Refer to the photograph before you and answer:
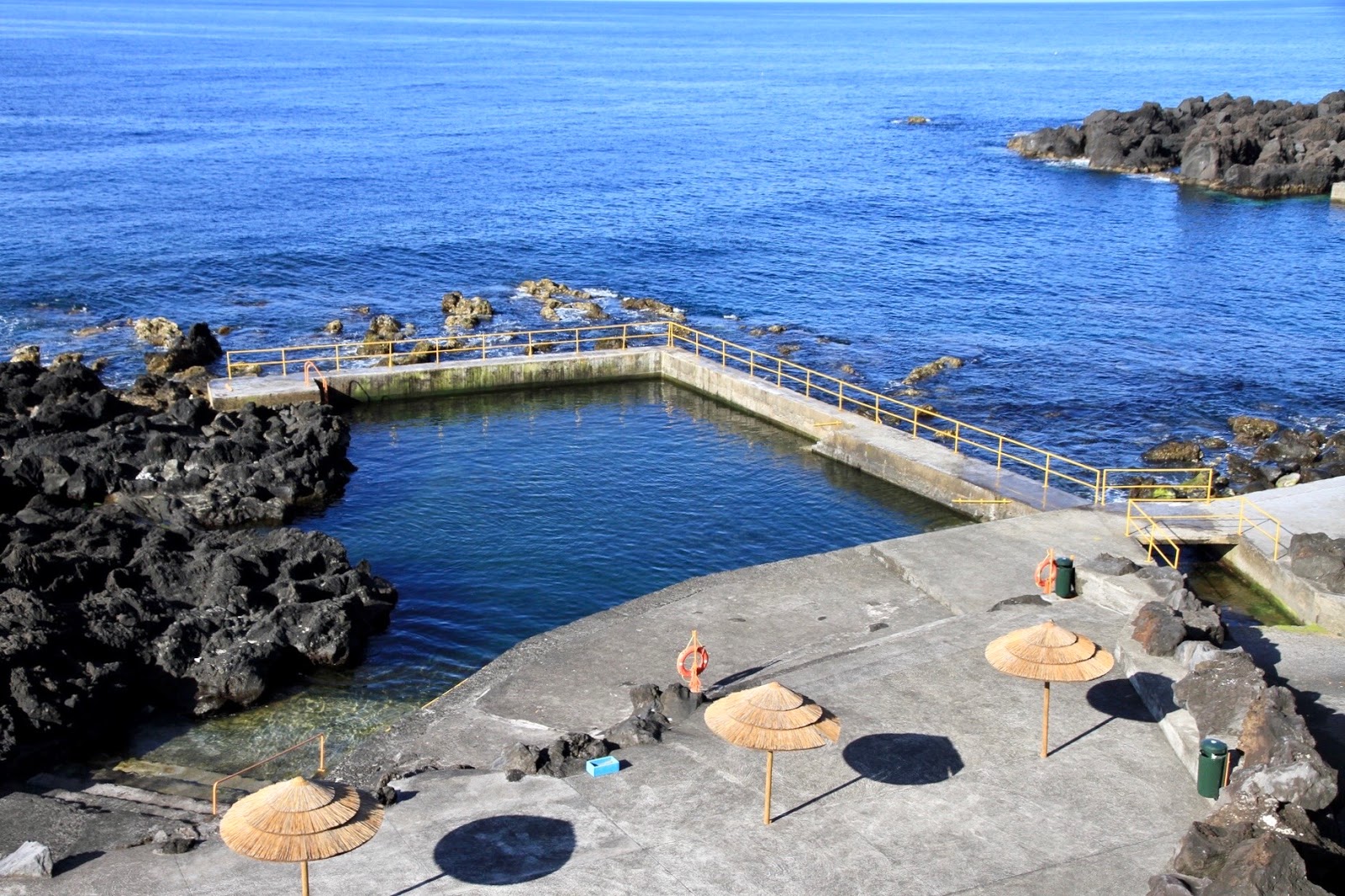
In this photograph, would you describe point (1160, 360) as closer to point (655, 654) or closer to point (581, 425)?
point (581, 425)

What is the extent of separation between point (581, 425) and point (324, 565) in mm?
14819

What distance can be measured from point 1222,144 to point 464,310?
70.1 meters

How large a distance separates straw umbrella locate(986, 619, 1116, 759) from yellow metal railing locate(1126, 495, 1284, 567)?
11.0 metres

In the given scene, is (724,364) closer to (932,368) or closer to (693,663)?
(932,368)

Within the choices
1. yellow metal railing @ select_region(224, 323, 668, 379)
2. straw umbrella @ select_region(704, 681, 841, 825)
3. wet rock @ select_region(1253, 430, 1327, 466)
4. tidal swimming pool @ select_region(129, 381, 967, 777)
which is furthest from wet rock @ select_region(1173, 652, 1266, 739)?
yellow metal railing @ select_region(224, 323, 668, 379)

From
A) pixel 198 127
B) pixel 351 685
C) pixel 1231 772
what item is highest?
pixel 198 127

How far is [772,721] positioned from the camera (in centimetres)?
1773

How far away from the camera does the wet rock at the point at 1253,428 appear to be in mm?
45562

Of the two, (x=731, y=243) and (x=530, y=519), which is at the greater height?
(x=731, y=243)

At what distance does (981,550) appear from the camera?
30.2 metres

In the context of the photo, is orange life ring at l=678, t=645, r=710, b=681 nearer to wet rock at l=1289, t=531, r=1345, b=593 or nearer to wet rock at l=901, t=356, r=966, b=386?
wet rock at l=1289, t=531, r=1345, b=593

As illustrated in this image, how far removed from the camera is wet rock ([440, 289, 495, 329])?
59.6 m

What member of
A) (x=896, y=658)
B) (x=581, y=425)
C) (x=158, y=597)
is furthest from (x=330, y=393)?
(x=896, y=658)

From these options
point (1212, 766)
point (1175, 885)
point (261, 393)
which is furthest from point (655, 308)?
point (1175, 885)
